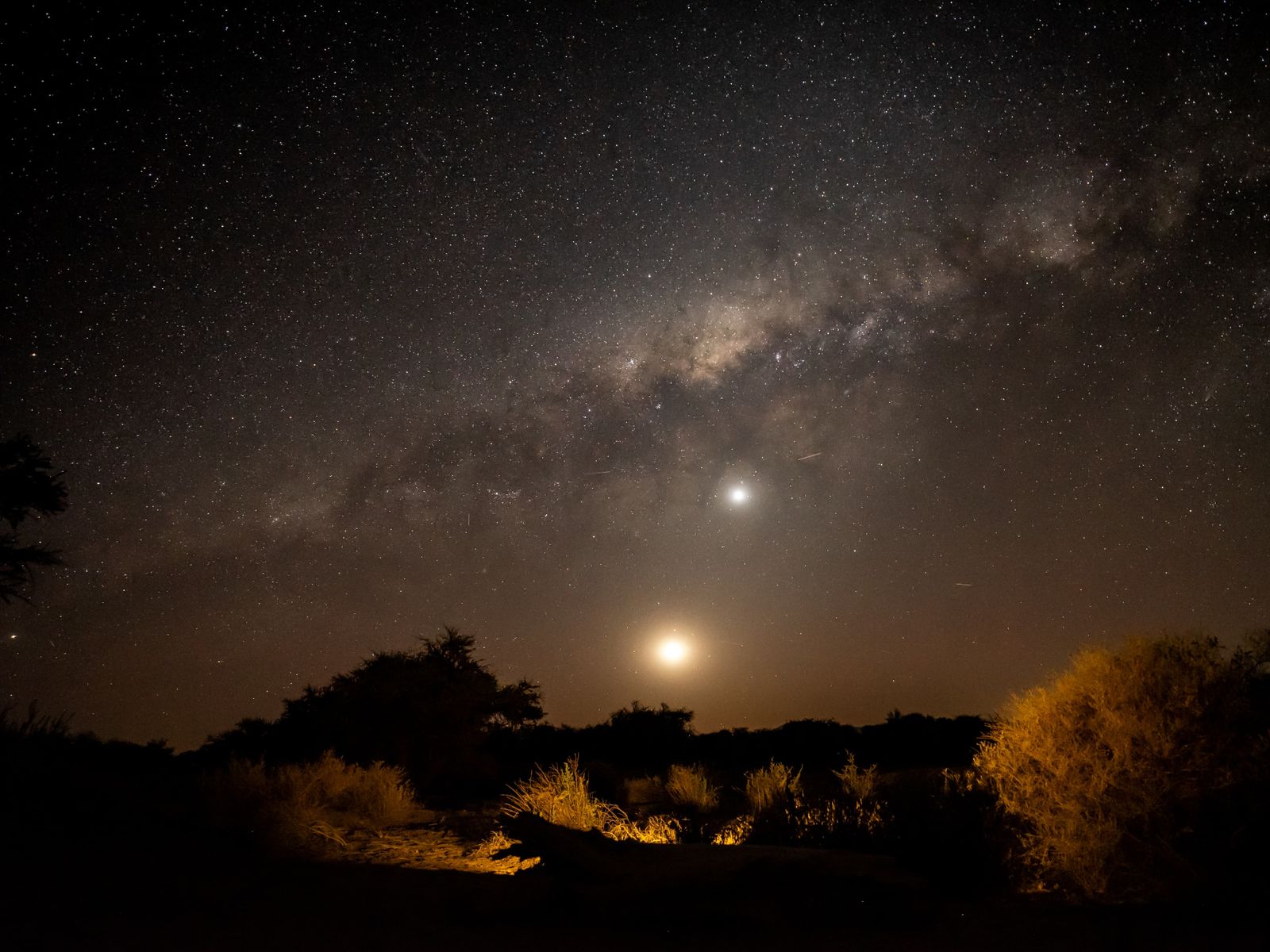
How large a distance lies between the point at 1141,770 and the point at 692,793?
9393 millimetres

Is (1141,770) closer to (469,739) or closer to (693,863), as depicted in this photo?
(693,863)

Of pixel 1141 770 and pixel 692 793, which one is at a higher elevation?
pixel 1141 770

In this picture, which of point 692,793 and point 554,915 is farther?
point 692,793

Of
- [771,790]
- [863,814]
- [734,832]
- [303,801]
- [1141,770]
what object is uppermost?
[1141,770]

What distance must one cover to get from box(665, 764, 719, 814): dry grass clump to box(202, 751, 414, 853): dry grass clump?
18.3ft

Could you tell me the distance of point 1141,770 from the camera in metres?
7.34

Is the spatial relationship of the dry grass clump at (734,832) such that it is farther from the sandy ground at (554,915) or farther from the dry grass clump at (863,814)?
the sandy ground at (554,915)

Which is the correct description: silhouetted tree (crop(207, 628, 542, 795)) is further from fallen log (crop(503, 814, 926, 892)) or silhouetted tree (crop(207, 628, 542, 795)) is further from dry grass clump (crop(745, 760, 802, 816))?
fallen log (crop(503, 814, 926, 892))

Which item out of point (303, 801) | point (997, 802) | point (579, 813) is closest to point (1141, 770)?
point (997, 802)

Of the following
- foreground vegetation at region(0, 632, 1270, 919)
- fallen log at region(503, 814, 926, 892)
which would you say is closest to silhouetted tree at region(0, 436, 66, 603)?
foreground vegetation at region(0, 632, 1270, 919)

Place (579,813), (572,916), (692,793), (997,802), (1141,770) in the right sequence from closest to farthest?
(572,916), (1141,770), (997,802), (579,813), (692,793)

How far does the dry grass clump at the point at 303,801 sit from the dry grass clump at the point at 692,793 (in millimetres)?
5592

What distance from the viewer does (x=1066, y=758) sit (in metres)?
7.95

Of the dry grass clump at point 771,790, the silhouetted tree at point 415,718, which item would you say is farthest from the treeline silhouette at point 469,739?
the dry grass clump at point 771,790
